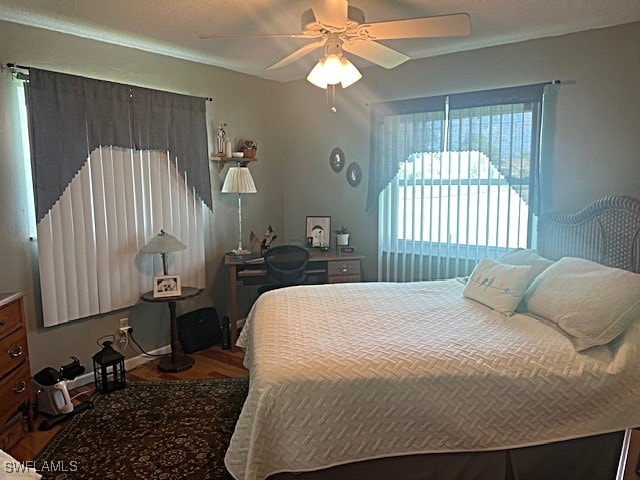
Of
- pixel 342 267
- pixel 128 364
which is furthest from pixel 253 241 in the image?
pixel 128 364

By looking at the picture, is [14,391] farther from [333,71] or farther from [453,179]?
[453,179]

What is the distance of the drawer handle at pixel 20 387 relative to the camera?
262 cm

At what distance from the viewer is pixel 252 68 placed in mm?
4281

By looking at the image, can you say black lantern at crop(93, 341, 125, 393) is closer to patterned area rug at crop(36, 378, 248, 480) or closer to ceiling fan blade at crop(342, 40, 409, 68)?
patterned area rug at crop(36, 378, 248, 480)

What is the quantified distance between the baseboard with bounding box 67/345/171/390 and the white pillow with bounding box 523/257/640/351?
290 cm

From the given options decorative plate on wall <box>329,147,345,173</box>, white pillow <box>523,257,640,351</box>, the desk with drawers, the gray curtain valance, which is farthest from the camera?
decorative plate on wall <box>329,147,345,173</box>

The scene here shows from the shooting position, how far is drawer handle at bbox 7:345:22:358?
2.59 m

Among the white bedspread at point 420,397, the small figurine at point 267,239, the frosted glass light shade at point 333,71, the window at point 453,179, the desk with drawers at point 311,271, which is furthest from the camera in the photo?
the small figurine at point 267,239

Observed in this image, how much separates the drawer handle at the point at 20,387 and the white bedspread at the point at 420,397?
1.45m

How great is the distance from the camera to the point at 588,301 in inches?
88.8

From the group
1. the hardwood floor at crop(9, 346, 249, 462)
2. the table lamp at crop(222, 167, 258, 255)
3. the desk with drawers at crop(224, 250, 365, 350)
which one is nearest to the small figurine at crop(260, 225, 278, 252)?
the desk with drawers at crop(224, 250, 365, 350)

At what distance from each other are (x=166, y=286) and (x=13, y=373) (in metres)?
1.23

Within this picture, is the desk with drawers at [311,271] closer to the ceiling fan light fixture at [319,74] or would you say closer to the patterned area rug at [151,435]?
the patterned area rug at [151,435]

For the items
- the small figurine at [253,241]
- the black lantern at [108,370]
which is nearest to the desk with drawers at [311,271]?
the small figurine at [253,241]
